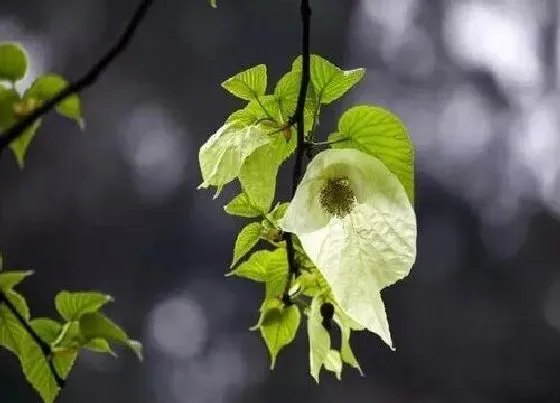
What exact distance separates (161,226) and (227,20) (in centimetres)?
38

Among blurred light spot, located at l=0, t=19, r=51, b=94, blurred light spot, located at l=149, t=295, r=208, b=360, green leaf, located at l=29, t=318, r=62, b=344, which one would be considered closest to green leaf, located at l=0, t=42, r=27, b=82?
green leaf, located at l=29, t=318, r=62, b=344

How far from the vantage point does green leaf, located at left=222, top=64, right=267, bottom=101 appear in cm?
26

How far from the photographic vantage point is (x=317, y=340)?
A: 30cm

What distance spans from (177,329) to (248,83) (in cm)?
114

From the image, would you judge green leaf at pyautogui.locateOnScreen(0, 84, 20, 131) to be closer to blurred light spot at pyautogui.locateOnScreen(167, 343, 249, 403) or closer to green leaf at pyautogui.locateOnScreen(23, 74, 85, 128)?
green leaf at pyautogui.locateOnScreen(23, 74, 85, 128)

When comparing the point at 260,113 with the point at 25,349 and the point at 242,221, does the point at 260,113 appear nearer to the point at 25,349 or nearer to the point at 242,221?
the point at 25,349

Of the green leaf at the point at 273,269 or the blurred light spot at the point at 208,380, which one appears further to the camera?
the blurred light spot at the point at 208,380

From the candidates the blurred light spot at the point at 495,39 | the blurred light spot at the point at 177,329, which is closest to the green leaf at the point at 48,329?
the blurred light spot at the point at 177,329

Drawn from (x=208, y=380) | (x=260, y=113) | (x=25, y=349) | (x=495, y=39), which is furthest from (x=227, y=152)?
(x=495, y=39)

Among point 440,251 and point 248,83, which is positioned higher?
point 248,83

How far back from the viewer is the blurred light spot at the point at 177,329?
4.44 ft

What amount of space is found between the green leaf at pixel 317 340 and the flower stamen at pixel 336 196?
0.09m

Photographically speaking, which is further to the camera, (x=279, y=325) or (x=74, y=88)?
(x=279, y=325)

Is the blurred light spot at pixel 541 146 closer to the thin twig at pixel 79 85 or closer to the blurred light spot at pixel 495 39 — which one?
the blurred light spot at pixel 495 39
